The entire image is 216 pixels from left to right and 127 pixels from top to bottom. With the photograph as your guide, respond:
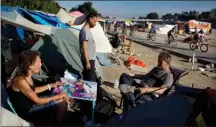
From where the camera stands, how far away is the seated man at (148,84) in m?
4.05

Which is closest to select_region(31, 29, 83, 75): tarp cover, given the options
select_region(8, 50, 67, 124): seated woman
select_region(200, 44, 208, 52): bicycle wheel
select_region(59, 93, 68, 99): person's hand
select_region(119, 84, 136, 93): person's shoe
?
select_region(119, 84, 136, 93): person's shoe

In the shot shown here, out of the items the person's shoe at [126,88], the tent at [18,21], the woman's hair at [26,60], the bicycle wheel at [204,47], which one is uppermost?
the tent at [18,21]

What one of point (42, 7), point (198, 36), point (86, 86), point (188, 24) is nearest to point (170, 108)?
point (86, 86)

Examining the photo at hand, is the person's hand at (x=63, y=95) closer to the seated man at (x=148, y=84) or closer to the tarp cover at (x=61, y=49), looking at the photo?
the seated man at (x=148, y=84)

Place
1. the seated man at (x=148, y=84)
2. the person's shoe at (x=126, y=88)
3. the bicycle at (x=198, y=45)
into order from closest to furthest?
the seated man at (x=148, y=84) < the person's shoe at (x=126, y=88) < the bicycle at (x=198, y=45)

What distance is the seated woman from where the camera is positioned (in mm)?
3215

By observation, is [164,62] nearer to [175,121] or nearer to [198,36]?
[175,121]

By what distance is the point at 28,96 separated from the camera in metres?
3.24

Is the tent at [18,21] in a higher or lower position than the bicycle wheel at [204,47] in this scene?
higher

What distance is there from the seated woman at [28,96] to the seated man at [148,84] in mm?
965

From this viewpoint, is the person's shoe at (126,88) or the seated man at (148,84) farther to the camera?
the person's shoe at (126,88)

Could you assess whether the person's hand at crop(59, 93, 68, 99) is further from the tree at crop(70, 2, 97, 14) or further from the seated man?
the tree at crop(70, 2, 97, 14)

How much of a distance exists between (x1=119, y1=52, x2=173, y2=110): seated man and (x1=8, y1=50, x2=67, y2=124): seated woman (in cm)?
97

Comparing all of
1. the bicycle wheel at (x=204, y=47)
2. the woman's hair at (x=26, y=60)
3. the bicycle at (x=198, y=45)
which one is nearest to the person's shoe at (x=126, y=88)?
the woman's hair at (x=26, y=60)
